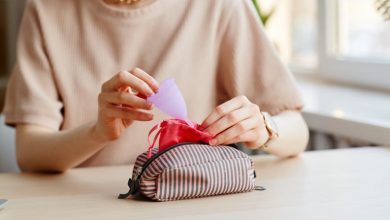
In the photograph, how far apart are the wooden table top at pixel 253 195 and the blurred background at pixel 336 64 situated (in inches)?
11.8

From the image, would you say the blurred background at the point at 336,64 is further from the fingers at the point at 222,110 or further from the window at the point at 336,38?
the fingers at the point at 222,110

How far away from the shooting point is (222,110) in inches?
46.4

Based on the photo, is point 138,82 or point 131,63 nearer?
point 138,82

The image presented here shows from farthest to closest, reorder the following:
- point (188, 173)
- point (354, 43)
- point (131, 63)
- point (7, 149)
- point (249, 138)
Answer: point (354, 43) → point (7, 149) → point (131, 63) → point (249, 138) → point (188, 173)

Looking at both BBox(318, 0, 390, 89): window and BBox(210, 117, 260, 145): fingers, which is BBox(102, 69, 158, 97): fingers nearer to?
BBox(210, 117, 260, 145): fingers

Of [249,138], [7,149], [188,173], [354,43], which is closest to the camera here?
[188,173]

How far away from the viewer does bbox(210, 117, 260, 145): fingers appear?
1167 millimetres

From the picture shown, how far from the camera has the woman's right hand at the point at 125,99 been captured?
3.79 ft

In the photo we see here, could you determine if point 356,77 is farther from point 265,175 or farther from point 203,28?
point 265,175

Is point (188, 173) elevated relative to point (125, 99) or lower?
lower

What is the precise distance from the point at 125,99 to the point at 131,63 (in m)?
0.43

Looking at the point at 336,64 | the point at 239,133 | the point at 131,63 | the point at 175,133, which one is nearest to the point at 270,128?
the point at 239,133

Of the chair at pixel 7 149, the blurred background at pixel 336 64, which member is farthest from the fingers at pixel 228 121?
the chair at pixel 7 149

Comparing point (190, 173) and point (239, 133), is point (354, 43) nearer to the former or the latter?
point (239, 133)
